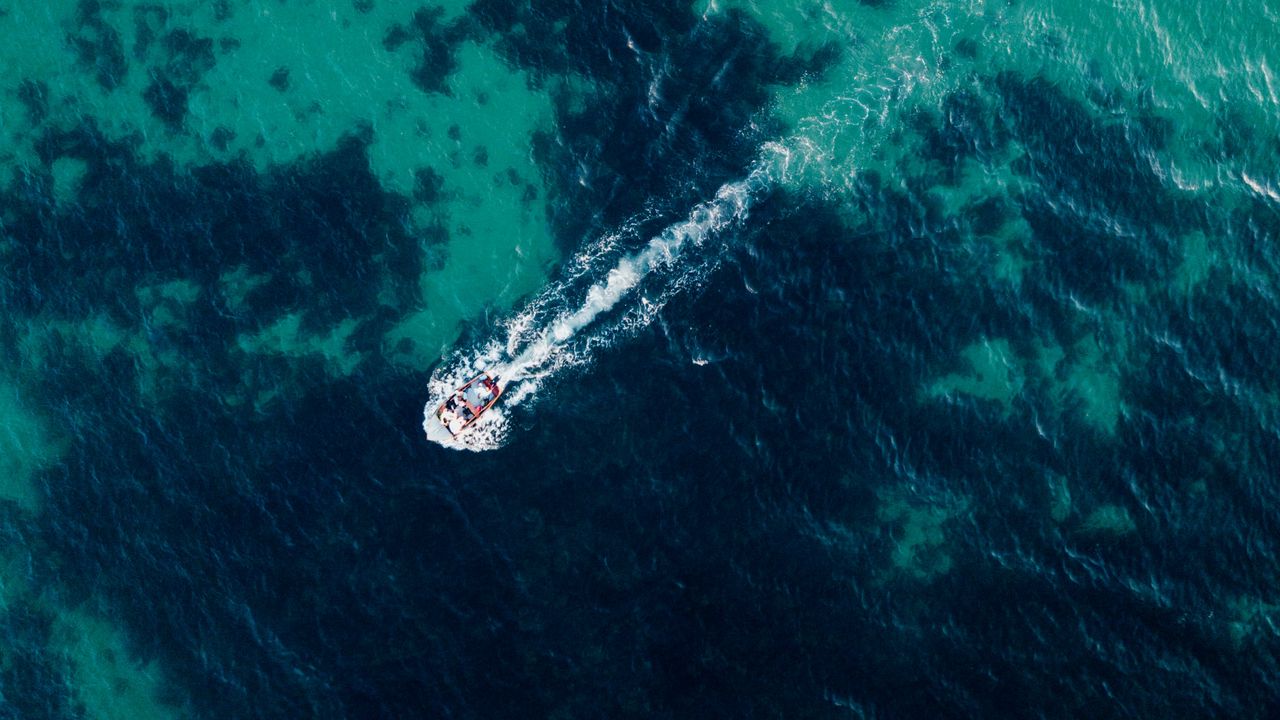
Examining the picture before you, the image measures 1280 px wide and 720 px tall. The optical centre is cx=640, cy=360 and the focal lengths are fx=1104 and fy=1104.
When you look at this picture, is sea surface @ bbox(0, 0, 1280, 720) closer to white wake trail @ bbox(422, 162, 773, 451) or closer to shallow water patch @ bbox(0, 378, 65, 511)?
white wake trail @ bbox(422, 162, 773, 451)

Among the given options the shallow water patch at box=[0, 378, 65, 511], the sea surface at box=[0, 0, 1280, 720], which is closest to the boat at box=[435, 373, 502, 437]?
the sea surface at box=[0, 0, 1280, 720]

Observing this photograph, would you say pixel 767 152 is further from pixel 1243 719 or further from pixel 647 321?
pixel 1243 719

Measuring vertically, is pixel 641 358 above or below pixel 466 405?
below

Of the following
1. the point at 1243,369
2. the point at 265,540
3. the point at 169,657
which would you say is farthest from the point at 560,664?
the point at 1243,369

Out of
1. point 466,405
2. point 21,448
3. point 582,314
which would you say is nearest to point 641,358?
point 582,314

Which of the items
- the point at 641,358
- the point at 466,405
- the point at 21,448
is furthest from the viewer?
the point at 21,448

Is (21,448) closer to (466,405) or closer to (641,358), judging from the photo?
(466,405)

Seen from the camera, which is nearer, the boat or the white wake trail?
the boat
